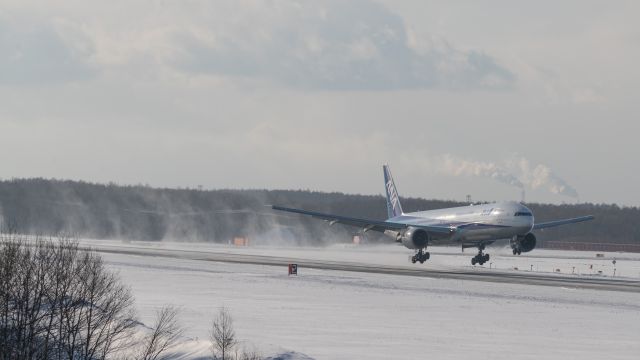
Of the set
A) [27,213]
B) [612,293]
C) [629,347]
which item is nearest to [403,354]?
[629,347]

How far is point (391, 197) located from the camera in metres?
118

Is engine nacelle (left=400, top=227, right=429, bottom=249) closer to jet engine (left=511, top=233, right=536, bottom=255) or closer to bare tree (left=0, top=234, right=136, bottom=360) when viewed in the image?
jet engine (left=511, top=233, right=536, bottom=255)

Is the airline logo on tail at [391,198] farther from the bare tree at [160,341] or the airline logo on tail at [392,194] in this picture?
the bare tree at [160,341]

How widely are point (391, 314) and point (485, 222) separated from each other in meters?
37.7

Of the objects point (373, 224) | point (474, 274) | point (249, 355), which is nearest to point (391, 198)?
point (373, 224)

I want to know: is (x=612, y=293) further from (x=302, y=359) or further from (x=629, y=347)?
(x=302, y=359)

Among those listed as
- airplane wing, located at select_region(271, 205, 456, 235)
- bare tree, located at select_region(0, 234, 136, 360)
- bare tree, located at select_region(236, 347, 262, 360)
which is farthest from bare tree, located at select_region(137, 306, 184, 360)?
airplane wing, located at select_region(271, 205, 456, 235)

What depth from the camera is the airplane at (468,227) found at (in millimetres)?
87562

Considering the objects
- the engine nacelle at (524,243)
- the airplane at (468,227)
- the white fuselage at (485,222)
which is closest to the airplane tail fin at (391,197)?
the airplane at (468,227)

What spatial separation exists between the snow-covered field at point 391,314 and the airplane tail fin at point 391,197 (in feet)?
108

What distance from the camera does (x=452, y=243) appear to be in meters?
94.0

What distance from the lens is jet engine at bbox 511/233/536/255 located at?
8925 centimetres

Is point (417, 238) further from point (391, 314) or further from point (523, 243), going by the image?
point (391, 314)

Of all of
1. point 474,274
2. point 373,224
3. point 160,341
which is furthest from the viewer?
point 373,224
